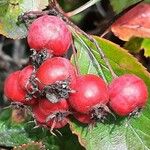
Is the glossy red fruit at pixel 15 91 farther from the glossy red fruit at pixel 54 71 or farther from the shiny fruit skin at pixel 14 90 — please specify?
the glossy red fruit at pixel 54 71

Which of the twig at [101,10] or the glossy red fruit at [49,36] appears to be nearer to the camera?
the glossy red fruit at [49,36]

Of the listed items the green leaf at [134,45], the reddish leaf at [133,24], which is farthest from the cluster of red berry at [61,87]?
the green leaf at [134,45]

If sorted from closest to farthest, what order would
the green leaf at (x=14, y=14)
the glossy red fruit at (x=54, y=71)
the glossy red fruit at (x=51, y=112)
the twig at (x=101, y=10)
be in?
the glossy red fruit at (x=54, y=71), the glossy red fruit at (x=51, y=112), the green leaf at (x=14, y=14), the twig at (x=101, y=10)

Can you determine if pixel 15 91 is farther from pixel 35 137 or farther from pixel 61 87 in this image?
pixel 35 137

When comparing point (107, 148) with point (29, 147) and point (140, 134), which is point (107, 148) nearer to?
point (140, 134)

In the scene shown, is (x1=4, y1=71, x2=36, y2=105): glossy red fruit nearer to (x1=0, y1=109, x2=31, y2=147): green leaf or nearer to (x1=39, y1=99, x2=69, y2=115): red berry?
(x1=39, y1=99, x2=69, y2=115): red berry

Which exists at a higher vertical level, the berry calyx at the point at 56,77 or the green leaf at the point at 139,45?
the berry calyx at the point at 56,77

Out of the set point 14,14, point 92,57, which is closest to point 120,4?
point 92,57

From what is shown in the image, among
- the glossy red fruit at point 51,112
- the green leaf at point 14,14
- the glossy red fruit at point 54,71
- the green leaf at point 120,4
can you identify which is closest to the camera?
the glossy red fruit at point 54,71
